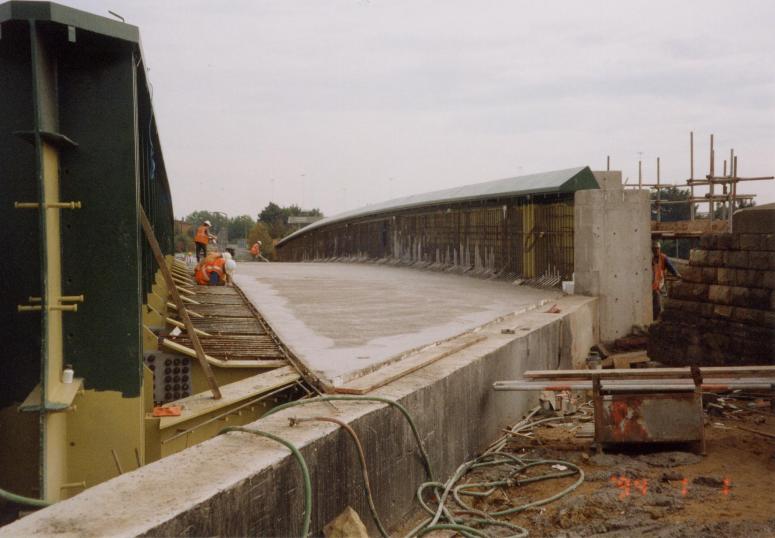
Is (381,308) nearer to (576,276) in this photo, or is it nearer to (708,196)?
(576,276)

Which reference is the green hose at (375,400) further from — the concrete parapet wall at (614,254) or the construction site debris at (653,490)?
the concrete parapet wall at (614,254)

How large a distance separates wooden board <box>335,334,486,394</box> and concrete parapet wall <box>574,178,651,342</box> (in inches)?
246

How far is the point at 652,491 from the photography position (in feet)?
20.3

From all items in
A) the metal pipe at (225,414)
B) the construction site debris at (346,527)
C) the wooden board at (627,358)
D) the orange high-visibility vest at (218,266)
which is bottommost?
the wooden board at (627,358)

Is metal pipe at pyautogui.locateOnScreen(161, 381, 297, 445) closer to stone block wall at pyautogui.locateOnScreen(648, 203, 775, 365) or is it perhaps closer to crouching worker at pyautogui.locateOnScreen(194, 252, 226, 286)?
stone block wall at pyautogui.locateOnScreen(648, 203, 775, 365)

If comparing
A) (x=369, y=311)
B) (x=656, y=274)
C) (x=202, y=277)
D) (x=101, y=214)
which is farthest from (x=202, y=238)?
(x=101, y=214)

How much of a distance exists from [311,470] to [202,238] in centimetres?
1747

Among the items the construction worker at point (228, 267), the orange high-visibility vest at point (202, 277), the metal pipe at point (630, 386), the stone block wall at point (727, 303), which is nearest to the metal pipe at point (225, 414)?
the metal pipe at point (630, 386)

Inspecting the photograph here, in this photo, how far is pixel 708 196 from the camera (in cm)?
2491

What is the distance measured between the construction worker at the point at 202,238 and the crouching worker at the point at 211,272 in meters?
4.51

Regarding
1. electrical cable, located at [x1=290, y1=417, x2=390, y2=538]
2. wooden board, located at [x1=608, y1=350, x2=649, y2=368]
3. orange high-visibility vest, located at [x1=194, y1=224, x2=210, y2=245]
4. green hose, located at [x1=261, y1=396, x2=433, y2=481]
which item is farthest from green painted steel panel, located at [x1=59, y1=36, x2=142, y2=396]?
orange high-visibility vest, located at [x1=194, y1=224, x2=210, y2=245]

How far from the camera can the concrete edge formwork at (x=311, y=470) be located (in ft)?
10.5

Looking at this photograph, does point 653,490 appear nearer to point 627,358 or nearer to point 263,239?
point 627,358

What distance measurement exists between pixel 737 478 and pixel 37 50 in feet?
19.8
